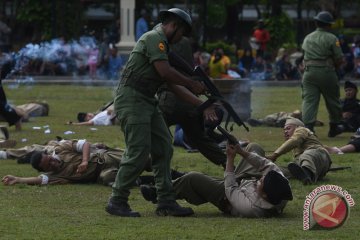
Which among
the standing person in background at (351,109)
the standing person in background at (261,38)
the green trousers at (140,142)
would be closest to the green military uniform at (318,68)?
the standing person in background at (351,109)

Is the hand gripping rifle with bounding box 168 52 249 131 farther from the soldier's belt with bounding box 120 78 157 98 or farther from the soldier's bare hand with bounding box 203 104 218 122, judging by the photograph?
the soldier's belt with bounding box 120 78 157 98

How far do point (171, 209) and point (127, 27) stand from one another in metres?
24.8

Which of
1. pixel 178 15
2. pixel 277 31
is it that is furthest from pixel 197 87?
pixel 277 31

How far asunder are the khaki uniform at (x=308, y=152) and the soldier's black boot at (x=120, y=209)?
9.29 ft

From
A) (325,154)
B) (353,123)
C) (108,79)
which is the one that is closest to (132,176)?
(325,154)

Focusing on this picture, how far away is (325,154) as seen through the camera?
12320 millimetres

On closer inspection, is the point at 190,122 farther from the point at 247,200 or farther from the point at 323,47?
the point at 323,47

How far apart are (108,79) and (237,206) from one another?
984 inches

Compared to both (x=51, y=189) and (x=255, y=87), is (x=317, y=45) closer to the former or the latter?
(x=51, y=189)

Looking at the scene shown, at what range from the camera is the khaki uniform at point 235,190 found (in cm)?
977

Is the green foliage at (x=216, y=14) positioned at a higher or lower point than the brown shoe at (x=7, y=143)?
lower

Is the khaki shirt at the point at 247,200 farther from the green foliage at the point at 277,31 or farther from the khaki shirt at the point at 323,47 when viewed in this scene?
the green foliage at the point at 277,31

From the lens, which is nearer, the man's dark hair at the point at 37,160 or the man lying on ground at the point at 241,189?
the man lying on ground at the point at 241,189

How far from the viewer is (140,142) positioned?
380 inches
